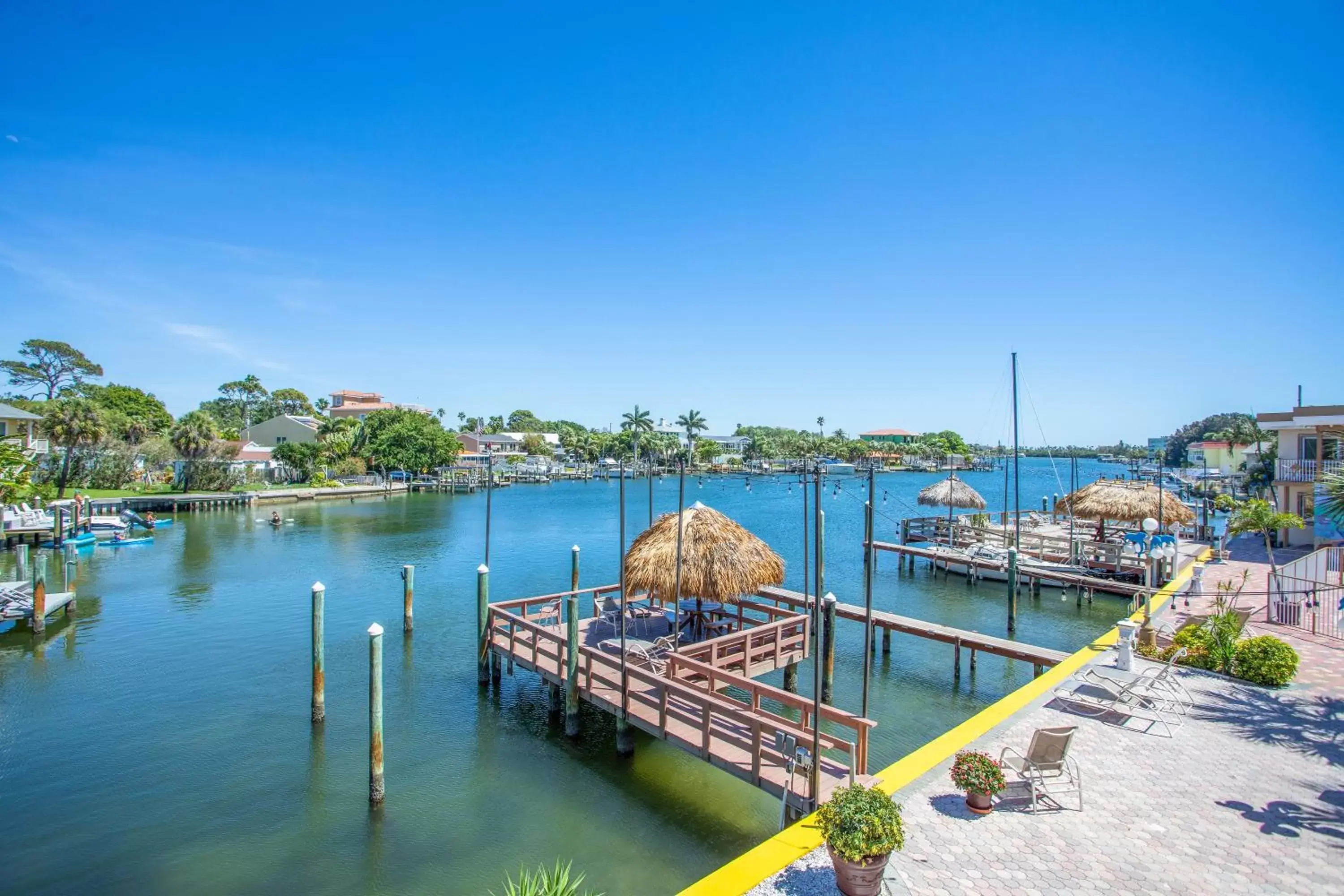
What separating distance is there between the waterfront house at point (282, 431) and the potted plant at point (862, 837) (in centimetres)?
8990

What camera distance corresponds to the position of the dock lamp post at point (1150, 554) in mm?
14047

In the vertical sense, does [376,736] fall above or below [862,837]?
below

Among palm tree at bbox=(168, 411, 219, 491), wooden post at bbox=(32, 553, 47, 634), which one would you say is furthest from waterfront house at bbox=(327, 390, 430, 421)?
wooden post at bbox=(32, 553, 47, 634)

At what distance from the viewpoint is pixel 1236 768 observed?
8.83m

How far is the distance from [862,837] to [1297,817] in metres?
5.47

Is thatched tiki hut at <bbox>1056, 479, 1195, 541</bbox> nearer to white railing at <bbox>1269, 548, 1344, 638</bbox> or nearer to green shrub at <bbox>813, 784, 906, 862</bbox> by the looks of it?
white railing at <bbox>1269, 548, 1344, 638</bbox>

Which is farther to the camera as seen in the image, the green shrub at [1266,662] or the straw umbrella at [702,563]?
the straw umbrella at [702,563]

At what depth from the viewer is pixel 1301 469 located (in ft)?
94.4

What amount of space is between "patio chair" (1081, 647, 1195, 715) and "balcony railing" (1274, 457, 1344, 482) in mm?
20204

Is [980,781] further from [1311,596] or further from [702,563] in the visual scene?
[1311,596]

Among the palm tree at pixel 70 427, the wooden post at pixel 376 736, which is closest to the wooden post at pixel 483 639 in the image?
the wooden post at pixel 376 736

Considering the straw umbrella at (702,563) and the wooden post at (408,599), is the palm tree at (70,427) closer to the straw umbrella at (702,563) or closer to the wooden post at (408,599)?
the wooden post at (408,599)

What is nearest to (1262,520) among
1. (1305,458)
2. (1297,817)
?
(1305,458)

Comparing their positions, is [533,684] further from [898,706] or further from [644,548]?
A: [898,706]
